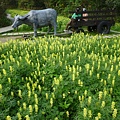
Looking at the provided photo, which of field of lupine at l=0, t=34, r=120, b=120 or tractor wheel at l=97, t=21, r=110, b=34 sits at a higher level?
tractor wheel at l=97, t=21, r=110, b=34

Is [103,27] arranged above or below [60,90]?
above

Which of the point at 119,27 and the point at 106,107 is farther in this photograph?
the point at 119,27

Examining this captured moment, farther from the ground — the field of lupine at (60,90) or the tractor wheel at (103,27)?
the tractor wheel at (103,27)

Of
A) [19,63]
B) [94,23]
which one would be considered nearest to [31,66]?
[19,63]

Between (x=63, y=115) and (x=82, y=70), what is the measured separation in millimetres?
1133

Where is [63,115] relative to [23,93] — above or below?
below

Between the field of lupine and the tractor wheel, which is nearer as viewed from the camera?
the field of lupine

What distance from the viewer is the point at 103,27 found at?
15.0 m

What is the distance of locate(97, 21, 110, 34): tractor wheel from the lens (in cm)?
1466

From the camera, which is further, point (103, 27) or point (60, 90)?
point (103, 27)

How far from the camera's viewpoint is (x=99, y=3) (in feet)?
72.7

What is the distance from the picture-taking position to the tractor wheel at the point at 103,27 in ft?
48.1

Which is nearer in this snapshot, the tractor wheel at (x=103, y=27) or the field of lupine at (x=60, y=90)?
the field of lupine at (x=60, y=90)

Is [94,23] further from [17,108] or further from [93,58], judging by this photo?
[17,108]
